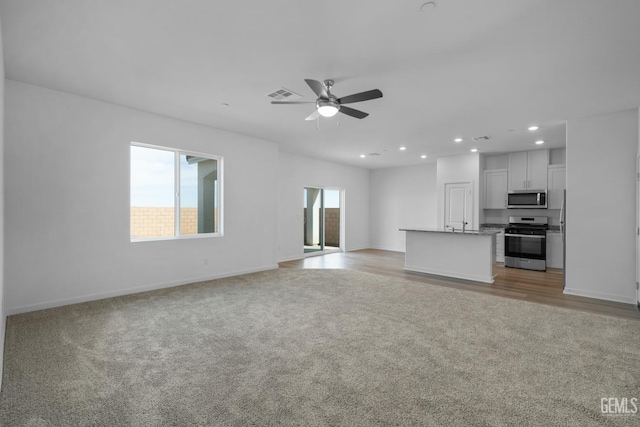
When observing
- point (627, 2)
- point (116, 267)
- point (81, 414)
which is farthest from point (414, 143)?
point (81, 414)

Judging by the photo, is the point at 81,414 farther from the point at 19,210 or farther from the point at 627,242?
the point at 627,242

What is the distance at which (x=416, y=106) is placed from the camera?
4270 mm

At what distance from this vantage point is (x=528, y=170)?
7.08 metres

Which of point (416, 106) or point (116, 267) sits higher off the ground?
point (416, 106)

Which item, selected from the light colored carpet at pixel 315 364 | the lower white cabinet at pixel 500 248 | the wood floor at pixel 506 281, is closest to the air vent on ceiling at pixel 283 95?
the light colored carpet at pixel 315 364

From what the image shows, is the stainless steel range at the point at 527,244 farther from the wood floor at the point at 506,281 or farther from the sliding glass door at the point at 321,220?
the sliding glass door at the point at 321,220

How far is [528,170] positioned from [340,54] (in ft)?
20.9

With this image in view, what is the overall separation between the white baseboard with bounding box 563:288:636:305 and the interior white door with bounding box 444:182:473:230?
Result: 121 inches

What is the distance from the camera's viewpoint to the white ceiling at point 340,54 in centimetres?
228

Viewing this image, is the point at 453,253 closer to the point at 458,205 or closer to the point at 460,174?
the point at 458,205

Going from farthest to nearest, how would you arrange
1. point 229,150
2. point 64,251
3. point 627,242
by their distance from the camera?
point 229,150
point 627,242
point 64,251

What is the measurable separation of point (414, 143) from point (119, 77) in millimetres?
5350

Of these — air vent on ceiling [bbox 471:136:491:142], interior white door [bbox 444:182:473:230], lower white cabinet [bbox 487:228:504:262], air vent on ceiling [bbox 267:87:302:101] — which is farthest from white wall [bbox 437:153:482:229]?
air vent on ceiling [bbox 267:87:302:101]

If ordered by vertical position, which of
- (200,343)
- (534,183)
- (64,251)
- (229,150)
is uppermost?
(229,150)
